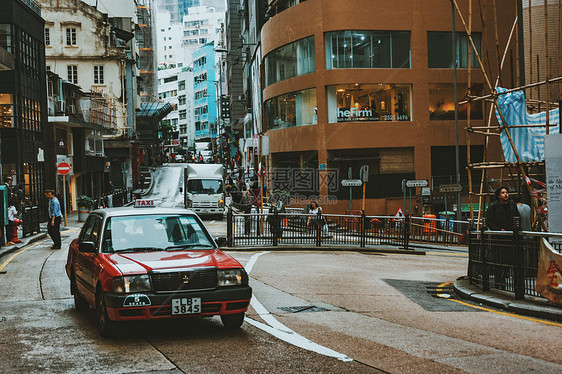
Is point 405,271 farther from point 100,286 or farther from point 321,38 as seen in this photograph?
point 321,38

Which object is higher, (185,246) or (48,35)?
(48,35)

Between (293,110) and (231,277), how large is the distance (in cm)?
3331

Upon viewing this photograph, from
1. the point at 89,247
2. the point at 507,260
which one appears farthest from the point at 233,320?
the point at 507,260

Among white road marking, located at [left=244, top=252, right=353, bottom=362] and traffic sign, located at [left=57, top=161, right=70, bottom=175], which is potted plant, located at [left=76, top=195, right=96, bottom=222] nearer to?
traffic sign, located at [left=57, top=161, right=70, bottom=175]

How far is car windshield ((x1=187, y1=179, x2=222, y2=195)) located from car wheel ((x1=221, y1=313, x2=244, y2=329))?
30.9 m

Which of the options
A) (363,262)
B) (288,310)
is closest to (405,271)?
(363,262)

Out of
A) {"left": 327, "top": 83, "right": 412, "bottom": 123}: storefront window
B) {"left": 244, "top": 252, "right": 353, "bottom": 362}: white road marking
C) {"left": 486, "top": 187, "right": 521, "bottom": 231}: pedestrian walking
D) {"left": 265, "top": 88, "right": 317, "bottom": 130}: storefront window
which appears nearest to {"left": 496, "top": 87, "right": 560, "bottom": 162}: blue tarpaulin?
{"left": 486, "top": 187, "right": 521, "bottom": 231}: pedestrian walking

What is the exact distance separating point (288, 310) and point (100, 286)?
3168mm

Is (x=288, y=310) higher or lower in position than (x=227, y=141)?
lower

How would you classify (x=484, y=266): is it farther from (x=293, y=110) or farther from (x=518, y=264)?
(x=293, y=110)

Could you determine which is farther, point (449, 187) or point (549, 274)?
point (449, 187)

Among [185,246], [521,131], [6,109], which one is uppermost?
[6,109]

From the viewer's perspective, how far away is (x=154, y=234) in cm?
905

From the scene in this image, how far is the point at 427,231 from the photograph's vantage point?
2550 cm
